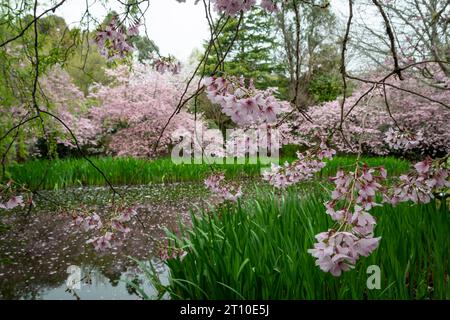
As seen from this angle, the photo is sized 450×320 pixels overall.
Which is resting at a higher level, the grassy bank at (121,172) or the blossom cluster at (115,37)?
the blossom cluster at (115,37)

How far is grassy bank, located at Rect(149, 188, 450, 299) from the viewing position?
162 centimetres

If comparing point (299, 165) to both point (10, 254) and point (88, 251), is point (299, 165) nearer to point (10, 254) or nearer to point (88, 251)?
point (88, 251)

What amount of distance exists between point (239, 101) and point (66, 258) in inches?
119

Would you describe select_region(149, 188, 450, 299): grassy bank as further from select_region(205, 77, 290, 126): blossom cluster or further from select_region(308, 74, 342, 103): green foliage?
select_region(308, 74, 342, 103): green foliage

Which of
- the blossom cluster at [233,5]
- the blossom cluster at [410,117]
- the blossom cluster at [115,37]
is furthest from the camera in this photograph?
the blossom cluster at [410,117]

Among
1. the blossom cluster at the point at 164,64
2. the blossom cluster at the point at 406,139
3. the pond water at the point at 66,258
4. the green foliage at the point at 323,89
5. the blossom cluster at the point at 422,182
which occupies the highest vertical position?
the green foliage at the point at 323,89

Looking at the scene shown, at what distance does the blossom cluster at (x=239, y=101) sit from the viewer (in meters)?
1.05

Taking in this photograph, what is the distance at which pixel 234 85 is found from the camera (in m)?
1.14

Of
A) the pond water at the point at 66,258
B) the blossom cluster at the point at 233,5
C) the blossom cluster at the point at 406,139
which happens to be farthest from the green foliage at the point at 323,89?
the blossom cluster at the point at 233,5

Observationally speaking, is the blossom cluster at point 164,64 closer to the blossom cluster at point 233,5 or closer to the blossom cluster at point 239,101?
the blossom cluster at point 233,5

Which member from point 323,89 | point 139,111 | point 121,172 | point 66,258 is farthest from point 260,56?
point 66,258

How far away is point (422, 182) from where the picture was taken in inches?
65.8

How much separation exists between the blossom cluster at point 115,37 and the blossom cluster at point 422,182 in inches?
64.4

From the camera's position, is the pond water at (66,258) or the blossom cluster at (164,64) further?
the pond water at (66,258)
